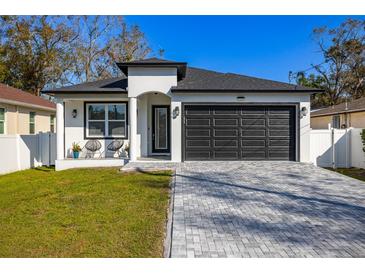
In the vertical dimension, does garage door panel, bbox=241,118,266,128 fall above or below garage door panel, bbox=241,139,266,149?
above

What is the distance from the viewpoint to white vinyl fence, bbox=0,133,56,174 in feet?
41.2

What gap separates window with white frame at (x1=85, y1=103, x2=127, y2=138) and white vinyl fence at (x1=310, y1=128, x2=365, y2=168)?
859 cm

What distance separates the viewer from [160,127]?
1467 centimetres

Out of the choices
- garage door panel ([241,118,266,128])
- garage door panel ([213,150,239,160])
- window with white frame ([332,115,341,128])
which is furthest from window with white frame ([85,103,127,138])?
window with white frame ([332,115,341,128])

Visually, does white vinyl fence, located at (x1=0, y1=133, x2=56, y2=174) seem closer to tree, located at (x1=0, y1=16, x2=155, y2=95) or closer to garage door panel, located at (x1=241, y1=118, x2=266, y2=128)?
garage door panel, located at (x1=241, y1=118, x2=266, y2=128)

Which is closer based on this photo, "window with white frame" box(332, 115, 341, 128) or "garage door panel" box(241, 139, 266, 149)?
"garage door panel" box(241, 139, 266, 149)

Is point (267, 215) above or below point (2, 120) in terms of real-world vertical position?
below

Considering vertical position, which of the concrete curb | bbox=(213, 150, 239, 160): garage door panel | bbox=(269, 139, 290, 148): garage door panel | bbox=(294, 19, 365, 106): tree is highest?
bbox=(294, 19, 365, 106): tree

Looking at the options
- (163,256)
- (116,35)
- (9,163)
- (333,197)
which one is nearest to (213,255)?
(163,256)

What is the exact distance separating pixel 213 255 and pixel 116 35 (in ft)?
105

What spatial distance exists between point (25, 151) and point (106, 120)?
12.8ft

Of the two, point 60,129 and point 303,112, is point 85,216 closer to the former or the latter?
point 60,129

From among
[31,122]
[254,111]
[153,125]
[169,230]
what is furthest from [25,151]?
[169,230]

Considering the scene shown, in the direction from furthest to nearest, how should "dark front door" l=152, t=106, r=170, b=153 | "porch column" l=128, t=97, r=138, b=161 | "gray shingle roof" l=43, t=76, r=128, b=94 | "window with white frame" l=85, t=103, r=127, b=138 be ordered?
1. "dark front door" l=152, t=106, r=170, b=153
2. "window with white frame" l=85, t=103, r=127, b=138
3. "gray shingle roof" l=43, t=76, r=128, b=94
4. "porch column" l=128, t=97, r=138, b=161
